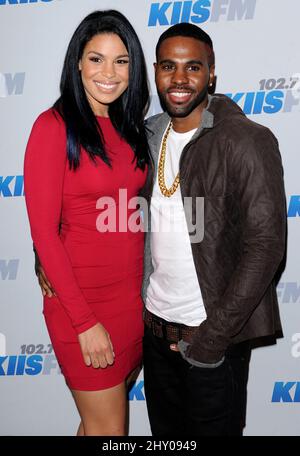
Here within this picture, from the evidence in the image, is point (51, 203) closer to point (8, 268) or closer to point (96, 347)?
point (96, 347)

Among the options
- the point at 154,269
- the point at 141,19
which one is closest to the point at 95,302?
the point at 154,269

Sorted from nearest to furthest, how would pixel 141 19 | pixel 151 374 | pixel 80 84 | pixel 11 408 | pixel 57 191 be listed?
pixel 57 191, pixel 80 84, pixel 151 374, pixel 141 19, pixel 11 408

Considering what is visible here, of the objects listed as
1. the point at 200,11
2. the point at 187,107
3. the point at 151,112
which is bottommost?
the point at 151,112

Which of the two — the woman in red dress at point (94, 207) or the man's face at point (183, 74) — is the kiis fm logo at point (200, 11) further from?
the man's face at point (183, 74)

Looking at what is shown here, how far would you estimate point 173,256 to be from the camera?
6.58 ft

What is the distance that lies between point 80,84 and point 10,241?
119cm

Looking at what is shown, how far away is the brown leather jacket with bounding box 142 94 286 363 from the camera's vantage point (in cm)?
177

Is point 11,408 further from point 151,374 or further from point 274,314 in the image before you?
point 274,314

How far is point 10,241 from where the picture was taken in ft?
9.57

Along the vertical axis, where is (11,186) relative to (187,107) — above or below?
below

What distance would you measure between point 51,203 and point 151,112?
1066 millimetres

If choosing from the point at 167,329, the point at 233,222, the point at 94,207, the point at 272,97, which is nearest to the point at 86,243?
the point at 94,207

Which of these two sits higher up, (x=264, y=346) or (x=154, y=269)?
(x=154, y=269)

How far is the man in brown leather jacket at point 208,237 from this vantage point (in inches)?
70.6
